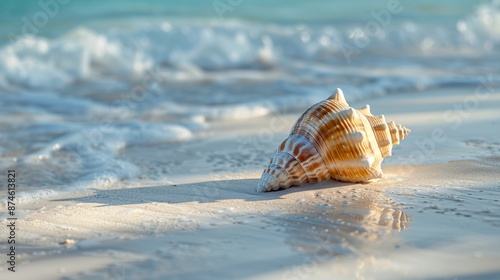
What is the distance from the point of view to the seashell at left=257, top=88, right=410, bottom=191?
3.18m

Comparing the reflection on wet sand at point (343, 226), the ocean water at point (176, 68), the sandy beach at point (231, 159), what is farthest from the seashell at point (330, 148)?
the ocean water at point (176, 68)

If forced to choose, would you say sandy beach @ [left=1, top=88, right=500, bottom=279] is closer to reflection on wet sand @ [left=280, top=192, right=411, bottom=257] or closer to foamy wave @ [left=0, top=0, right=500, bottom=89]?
reflection on wet sand @ [left=280, top=192, right=411, bottom=257]

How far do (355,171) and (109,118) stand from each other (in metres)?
2.82

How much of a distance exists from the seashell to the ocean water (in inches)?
26.4

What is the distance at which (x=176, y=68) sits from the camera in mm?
8117

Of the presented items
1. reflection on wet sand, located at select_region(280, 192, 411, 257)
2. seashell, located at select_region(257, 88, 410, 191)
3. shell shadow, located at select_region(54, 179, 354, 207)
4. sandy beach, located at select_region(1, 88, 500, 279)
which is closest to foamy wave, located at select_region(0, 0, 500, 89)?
shell shadow, located at select_region(54, 179, 354, 207)

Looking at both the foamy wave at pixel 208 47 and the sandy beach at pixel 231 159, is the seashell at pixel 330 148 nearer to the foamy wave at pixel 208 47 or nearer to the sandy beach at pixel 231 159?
the sandy beach at pixel 231 159

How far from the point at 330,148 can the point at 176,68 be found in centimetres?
516

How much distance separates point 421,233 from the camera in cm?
274

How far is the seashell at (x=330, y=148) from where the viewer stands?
3.18 meters

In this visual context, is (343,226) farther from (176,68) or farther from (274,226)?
(176,68)

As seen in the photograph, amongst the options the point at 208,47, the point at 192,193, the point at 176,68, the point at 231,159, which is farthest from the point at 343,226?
the point at 208,47

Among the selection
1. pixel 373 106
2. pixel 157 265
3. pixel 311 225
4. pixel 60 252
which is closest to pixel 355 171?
pixel 311 225

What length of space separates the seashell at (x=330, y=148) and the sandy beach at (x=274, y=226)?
0.24 feet
